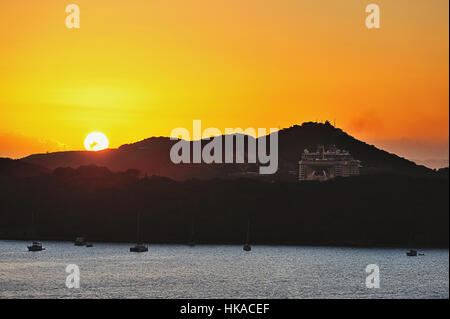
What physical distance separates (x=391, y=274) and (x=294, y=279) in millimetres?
9041

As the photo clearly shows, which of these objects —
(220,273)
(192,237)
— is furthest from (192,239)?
(220,273)

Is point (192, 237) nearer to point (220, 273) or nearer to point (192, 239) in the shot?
point (192, 239)

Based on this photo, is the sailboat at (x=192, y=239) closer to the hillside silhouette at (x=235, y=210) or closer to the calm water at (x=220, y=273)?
the hillside silhouette at (x=235, y=210)

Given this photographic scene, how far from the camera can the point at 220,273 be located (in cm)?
6956

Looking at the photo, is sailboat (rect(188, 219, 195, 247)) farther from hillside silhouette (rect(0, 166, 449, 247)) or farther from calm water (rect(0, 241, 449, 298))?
calm water (rect(0, 241, 449, 298))

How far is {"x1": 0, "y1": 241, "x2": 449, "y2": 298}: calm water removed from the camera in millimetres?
57781

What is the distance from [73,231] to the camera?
376 feet

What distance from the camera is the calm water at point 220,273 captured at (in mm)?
57781

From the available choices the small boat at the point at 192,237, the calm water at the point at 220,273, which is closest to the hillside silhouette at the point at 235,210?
the small boat at the point at 192,237

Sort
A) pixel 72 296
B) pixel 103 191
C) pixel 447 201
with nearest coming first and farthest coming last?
pixel 72 296 → pixel 447 201 → pixel 103 191

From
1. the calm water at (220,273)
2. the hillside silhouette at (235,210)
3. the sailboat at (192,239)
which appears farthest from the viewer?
the hillside silhouette at (235,210)

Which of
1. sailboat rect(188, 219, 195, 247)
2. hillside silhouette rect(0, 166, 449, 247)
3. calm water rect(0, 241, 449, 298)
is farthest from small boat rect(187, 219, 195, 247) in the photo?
calm water rect(0, 241, 449, 298)
